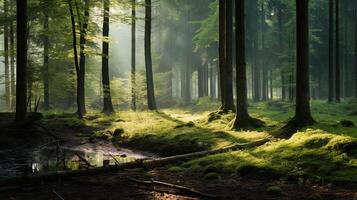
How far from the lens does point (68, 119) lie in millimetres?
24844

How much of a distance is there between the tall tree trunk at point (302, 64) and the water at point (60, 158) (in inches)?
228

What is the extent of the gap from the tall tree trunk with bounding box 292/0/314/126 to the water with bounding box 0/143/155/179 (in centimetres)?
580

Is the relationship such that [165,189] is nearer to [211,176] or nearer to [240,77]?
[211,176]

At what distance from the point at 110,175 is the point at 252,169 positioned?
13.2 feet

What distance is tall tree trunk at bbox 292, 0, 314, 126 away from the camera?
14.0 m

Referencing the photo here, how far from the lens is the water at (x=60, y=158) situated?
12898 millimetres

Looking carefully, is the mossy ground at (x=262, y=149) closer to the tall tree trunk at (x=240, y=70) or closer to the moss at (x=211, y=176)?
the moss at (x=211, y=176)

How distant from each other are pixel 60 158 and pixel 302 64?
927cm

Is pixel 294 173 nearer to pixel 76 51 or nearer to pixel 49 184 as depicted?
pixel 49 184

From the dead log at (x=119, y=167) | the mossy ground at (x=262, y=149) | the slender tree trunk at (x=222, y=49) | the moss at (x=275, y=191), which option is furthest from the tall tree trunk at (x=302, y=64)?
the slender tree trunk at (x=222, y=49)

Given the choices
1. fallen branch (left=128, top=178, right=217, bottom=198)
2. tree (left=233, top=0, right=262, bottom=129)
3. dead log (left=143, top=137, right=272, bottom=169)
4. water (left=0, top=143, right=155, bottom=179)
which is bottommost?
water (left=0, top=143, right=155, bottom=179)

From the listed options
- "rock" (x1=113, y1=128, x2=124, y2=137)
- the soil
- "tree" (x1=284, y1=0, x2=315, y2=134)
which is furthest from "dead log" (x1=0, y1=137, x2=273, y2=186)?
"rock" (x1=113, y1=128, x2=124, y2=137)

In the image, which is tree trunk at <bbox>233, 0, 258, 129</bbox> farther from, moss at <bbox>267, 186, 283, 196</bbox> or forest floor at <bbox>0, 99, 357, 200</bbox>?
moss at <bbox>267, 186, 283, 196</bbox>

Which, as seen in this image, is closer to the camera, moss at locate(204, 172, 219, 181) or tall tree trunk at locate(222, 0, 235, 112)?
moss at locate(204, 172, 219, 181)
